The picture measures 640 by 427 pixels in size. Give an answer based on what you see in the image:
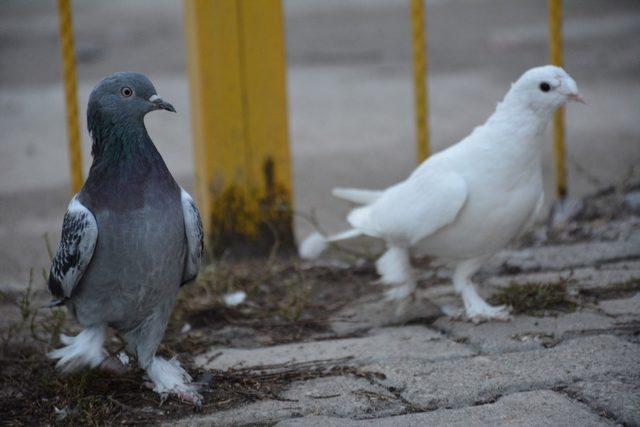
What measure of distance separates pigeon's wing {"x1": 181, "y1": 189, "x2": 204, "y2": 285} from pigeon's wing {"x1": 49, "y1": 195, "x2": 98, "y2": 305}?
28 cm

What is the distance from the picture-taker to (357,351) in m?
3.03

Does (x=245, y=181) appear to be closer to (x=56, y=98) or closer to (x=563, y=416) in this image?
(x=563, y=416)

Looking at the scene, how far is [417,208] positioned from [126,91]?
46.1 inches

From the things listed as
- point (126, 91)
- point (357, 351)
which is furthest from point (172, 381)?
point (126, 91)

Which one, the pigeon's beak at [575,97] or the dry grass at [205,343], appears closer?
the dry grass at [205,343]

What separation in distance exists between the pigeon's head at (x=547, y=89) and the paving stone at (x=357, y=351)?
90 centimetres

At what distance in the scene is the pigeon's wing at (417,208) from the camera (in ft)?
10.6

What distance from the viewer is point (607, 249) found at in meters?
3.97

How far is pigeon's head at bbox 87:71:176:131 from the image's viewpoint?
2.70 m

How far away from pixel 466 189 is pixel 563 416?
1.08 m

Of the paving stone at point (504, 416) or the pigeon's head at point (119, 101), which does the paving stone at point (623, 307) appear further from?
the pigeon's head at point (119, 101)

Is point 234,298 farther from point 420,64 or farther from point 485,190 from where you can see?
point 420,64

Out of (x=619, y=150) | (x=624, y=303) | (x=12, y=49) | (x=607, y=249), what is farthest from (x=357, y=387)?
(x=12, y=49)

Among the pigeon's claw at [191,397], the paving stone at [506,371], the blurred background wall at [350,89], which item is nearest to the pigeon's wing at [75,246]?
the pigeon's claw at [191,397]
